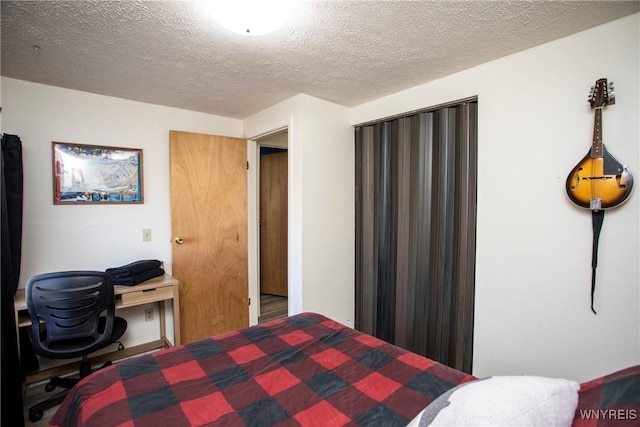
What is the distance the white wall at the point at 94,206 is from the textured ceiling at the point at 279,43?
17cm

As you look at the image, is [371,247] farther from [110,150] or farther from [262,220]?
[110,150]

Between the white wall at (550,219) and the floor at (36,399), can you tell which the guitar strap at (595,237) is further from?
the floor at (36,399)

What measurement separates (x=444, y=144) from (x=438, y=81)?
47 centimetres

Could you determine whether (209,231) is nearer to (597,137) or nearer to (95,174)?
(95,174)

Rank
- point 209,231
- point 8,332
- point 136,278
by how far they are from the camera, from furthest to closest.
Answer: point 209,231, point 136,278, point 8,332

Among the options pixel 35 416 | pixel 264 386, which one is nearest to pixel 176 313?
pixel 35 416

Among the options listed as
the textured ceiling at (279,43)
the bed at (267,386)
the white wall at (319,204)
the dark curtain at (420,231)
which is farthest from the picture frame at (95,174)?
the dark curtain at (420,231)

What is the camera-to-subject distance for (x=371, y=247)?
2.85 metres

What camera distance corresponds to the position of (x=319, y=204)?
2.70 metres

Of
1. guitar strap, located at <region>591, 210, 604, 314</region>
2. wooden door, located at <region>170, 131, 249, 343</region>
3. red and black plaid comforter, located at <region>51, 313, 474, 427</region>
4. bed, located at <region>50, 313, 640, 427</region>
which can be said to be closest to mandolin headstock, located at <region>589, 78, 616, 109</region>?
guitar strap, located at <region>591, 210, 604, 314</region>

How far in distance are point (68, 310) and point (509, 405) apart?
2414mm

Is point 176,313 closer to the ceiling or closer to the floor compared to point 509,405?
closer to the floor

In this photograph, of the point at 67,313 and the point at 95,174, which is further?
the point at 95,174

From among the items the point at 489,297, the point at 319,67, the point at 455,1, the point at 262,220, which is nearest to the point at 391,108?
the point at 319,67
